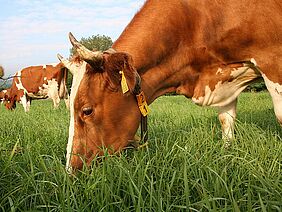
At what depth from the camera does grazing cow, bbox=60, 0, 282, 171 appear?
3527 mm

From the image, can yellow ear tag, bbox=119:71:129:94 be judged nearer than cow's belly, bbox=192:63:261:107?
Yes

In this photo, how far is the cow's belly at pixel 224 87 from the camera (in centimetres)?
428

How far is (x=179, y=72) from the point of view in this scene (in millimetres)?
4270

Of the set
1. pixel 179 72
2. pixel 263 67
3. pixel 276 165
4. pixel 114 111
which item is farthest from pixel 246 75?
pixel 114 111

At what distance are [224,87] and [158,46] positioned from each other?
1038mm

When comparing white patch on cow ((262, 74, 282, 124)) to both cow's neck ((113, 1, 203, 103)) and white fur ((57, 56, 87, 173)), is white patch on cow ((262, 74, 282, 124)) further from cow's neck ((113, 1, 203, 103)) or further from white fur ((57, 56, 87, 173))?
white fur ((57, 56, 87, 173))

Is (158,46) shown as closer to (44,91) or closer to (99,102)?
(99,102)

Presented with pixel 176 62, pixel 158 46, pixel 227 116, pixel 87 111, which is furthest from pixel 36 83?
pixel 87 111

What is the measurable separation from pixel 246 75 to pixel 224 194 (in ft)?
7.44

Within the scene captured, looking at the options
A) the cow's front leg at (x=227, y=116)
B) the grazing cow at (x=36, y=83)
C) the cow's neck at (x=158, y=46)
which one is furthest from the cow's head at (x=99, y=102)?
→ the grazing cow at (x=36, y=83)

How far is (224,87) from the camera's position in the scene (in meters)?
4.43

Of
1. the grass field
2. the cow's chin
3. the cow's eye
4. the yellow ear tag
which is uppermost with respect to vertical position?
the yellow ear tag

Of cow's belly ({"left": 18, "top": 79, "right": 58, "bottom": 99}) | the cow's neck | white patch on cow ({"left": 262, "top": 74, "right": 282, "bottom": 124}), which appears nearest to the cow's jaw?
the cow's neck

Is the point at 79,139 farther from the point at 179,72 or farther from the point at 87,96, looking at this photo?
the point at 179,72
